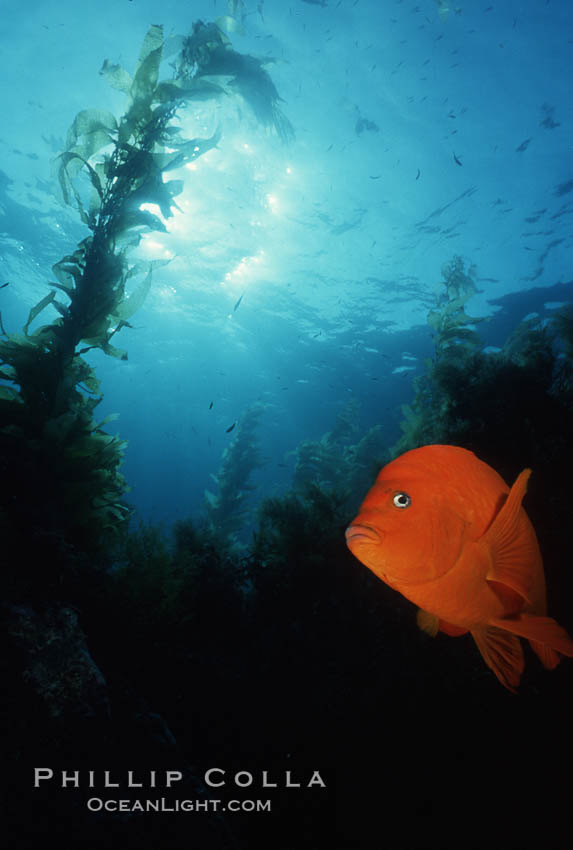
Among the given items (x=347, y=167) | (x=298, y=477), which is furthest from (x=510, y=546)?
(x=347, y=167)

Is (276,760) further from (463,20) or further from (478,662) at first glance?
(463,20)

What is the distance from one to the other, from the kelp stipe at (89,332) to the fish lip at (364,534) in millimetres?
2703

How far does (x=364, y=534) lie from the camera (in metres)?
1.01

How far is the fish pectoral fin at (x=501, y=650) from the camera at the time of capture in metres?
1.24

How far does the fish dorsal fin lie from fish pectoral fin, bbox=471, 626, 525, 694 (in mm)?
237

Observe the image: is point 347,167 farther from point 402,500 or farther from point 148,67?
point 402,500

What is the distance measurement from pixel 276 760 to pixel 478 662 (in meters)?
1.84

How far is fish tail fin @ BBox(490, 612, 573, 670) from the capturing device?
3.49 ft

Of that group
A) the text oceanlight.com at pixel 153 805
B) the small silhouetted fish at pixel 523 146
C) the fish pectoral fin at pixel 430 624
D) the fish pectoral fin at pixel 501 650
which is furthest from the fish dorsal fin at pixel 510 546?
the small silhouetted fish at pixel 523 146

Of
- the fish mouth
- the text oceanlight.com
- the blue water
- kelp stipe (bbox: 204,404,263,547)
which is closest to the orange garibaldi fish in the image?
the fish mouth

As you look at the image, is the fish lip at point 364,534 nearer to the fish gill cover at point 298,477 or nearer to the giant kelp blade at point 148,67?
the fish gill cover at point 298,477

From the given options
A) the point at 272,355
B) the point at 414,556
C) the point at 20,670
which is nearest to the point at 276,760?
the point at 20,670

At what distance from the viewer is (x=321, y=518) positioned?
464 centimetres

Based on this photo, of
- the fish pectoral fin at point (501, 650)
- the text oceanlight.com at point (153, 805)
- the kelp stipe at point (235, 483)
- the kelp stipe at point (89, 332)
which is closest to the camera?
the fish pectoral fin at point (501, 650)
